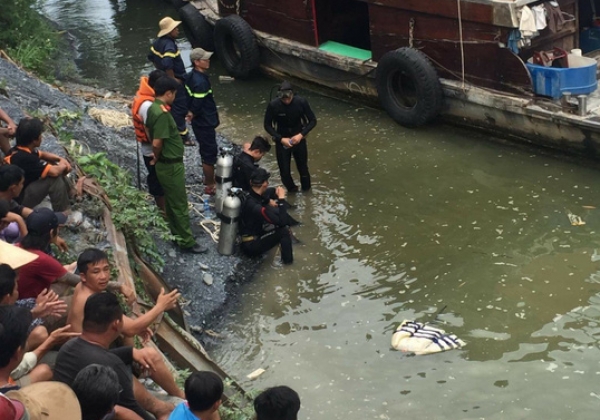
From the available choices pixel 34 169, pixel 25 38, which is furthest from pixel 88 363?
pixel 25 38

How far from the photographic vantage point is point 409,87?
11.9 m

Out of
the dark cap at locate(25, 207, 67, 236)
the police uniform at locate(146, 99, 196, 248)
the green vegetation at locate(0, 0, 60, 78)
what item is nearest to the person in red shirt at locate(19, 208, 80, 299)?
the dark cap at locate(25, 207, 67, 236)

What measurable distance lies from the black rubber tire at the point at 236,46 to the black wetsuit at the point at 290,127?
434 cm

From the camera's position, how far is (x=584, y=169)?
9.99m

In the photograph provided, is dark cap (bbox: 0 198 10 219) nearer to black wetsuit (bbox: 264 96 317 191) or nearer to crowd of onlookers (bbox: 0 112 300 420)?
crowd of onlookers (bbox: 0 112 300 420)

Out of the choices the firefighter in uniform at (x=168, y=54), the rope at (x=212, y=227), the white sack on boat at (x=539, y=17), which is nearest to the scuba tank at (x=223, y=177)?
the rope at (x=212, y=227)

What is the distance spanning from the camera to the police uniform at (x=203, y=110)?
30.9 ft

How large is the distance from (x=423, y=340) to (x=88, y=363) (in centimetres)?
336

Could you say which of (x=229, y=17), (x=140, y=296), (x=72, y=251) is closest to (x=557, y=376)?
(x=140, y=296)

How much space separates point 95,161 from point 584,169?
18.0 ft

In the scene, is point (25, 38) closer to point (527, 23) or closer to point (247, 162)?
point (247, 162)

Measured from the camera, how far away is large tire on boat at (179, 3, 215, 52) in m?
15.2

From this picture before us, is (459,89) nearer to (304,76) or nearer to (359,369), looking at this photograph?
(304,76)

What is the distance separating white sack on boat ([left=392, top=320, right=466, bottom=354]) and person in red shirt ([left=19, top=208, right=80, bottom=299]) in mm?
2860
